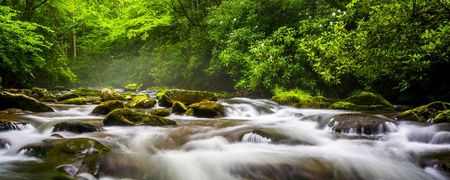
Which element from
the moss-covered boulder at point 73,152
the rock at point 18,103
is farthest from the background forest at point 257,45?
the moss-covered boulder at point 73,152

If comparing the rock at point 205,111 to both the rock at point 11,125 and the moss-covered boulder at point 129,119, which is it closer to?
the moss-covered boulder at point 129,119

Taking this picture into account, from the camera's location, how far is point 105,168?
4.74 meters

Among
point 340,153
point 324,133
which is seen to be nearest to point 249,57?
point 324,133

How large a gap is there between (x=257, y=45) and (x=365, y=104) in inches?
186

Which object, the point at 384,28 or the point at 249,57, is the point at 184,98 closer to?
the point at 249,57

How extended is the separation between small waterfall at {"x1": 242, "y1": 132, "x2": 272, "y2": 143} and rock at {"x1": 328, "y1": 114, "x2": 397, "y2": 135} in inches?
64.2

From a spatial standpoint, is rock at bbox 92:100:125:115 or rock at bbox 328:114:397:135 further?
rock at bbox 92:100:125:115

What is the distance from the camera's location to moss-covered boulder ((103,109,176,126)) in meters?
7.62

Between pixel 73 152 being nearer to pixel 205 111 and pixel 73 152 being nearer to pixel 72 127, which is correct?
pixel 72 127

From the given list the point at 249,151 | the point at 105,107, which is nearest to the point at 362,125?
the point at 249,151

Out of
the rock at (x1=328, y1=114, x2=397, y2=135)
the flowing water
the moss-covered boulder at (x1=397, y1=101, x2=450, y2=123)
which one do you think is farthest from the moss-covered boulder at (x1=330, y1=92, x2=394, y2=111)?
the rock at (x1=328, y1=114, x2=397, y2=135)

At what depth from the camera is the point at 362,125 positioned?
6.92 metres

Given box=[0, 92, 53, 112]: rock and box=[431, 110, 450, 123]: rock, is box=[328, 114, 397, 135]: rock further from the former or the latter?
box=[0, 92, 53, 112]: rock

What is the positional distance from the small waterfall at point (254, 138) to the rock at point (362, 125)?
5.35 feet
